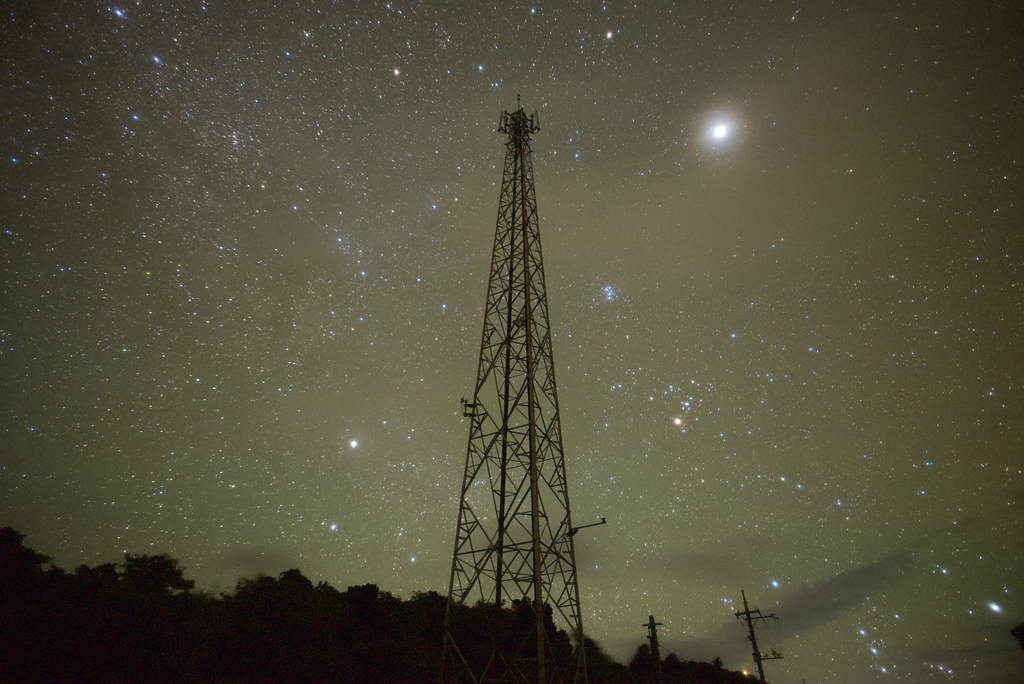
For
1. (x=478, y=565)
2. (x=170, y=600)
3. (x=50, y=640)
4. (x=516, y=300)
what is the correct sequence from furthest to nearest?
(x=170, y=600) → (x=50, y=640) → (x=516, y=300) → (x=478, y=565)

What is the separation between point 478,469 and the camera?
12.5 metres

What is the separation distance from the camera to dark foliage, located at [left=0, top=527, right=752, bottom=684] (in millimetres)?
15664

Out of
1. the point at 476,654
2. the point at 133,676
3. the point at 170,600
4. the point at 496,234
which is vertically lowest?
the point at 133,676

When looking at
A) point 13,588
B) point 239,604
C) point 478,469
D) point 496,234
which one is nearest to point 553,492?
point 478,469

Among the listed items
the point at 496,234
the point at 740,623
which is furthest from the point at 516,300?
the point at 740,623

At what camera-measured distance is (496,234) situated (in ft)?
51.3

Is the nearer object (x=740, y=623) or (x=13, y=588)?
(x=13, y=588)

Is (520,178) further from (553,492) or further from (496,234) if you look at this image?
(553,492)

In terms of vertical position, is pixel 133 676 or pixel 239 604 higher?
pixel 239 604

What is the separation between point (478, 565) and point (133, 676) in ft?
42.0

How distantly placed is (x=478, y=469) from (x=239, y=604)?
17.5 metres

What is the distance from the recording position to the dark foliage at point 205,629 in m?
15.7

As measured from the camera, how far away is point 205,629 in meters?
19.1

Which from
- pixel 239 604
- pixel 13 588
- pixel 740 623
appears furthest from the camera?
pixel 740 623
